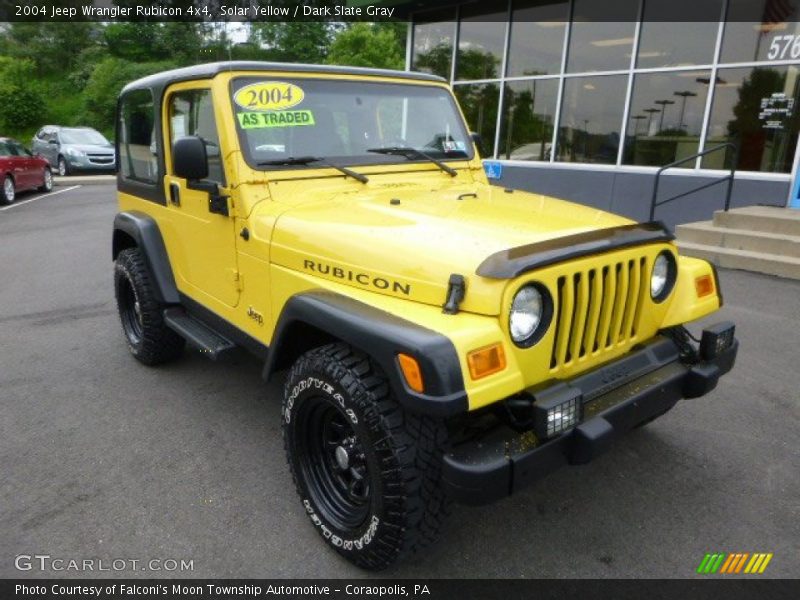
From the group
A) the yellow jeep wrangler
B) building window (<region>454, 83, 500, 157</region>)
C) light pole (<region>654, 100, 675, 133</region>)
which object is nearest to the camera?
the yellow jeep wrangler

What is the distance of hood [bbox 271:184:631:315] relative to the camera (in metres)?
2.21

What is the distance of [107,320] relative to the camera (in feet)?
18.3

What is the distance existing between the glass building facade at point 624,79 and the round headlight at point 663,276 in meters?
6.93

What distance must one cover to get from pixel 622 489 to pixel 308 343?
5.69ft

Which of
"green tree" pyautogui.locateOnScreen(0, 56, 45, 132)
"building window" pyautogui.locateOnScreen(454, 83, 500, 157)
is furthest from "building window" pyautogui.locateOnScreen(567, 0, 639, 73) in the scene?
"green tree" pyautogui.locateOnScreen(0, 56, 45, 132)

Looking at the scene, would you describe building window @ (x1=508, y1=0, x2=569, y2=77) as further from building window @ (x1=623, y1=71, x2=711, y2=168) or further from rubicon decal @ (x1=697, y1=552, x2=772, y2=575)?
rubicon decal @ (x1=697, y1=552, x2=772, y2=575)

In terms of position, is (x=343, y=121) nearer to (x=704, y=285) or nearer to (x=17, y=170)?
(x=704, y=285)

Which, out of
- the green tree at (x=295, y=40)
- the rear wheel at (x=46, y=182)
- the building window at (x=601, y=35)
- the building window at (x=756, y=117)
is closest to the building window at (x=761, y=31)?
the building window at (x=756, y=117)

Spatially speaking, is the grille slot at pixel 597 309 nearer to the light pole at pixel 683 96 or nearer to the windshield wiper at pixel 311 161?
the windshield wiper at pixel 311 161

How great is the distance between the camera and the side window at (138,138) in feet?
12.9

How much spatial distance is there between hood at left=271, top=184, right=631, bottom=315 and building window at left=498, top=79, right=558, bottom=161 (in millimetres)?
8655

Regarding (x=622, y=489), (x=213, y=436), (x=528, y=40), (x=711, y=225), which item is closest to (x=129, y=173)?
(x=213, y=436)

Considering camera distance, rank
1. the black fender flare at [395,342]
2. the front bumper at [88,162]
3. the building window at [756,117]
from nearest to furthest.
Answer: the black fender flare at [395,342], the building window at [756,117], the front bumper at [88,162]

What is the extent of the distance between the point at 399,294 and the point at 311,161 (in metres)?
1.22
